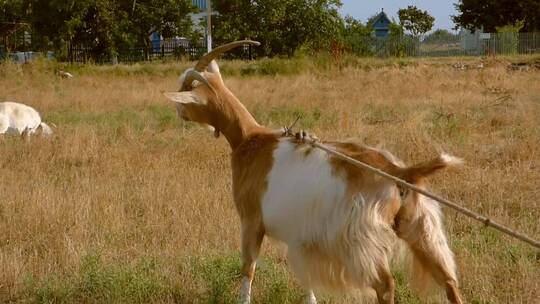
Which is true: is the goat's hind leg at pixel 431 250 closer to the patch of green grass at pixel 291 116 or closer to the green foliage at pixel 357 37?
the patch of green grass at pixel 291 116

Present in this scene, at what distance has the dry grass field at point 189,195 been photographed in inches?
209

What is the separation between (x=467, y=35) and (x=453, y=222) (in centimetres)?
4582

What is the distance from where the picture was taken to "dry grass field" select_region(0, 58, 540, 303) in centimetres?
532

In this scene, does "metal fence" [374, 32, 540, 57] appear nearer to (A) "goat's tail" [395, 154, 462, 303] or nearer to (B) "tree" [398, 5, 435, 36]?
(B) "tree" [398, 5, 435, 36]

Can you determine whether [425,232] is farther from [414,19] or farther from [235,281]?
[414,19]

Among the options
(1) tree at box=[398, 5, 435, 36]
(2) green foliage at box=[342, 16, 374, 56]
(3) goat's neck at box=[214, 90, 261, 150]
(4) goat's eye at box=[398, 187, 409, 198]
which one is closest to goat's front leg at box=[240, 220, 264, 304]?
(3) goat's neck at box=[214, 90, 261, 150]

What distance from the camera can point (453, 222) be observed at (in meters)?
6.61

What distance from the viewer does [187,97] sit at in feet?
16.9

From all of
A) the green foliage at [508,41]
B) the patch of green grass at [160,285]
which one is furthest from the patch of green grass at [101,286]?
the green foliage at [508,41]

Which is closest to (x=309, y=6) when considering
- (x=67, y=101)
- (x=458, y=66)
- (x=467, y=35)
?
(x=467, y=35)

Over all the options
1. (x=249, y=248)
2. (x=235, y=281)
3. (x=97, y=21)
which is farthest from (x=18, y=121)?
(x=97, y=21)

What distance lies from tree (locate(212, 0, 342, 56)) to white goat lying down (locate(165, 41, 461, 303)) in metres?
40.2

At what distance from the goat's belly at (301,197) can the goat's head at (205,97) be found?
3.00 ft

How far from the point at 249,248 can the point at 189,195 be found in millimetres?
3150
